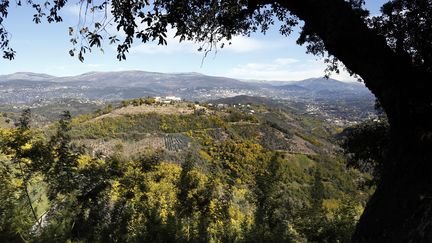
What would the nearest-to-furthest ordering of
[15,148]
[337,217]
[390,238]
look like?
[390,238] → [15,148] → [337,217]

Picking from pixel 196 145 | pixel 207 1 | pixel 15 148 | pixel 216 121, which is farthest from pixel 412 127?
pixel 216 121

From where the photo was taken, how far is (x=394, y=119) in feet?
16.2

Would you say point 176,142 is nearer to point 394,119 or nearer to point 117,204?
point 117,204

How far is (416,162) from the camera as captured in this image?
443 cm

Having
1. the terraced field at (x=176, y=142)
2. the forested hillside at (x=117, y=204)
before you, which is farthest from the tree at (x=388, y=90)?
the terraced field at (x=176, y=142)

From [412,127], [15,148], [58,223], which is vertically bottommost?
[58,223]

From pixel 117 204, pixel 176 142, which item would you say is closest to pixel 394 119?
pixel 117 204

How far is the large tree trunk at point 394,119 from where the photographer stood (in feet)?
13.5

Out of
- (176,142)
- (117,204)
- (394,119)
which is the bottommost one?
(176,142)

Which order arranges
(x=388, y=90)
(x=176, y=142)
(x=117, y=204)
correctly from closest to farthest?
1. (x=388, y=90)
2. (x=117, y=204)
3. (x=176, y=142)

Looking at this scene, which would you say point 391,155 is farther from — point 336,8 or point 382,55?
point 336,8

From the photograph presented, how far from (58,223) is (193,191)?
1858cm

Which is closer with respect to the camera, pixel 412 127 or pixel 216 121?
pixel 412 127

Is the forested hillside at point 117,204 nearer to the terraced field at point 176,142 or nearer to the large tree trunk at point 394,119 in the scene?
the large tree trunk at point 394,119
